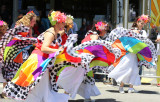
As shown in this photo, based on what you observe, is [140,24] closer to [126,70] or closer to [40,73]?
[126,70]

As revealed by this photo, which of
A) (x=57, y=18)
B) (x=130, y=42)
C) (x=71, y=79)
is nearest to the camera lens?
(x=57, y=18)

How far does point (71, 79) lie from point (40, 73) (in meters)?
1.32

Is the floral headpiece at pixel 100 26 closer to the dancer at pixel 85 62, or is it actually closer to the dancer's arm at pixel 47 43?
the dancer at pixel 85 62

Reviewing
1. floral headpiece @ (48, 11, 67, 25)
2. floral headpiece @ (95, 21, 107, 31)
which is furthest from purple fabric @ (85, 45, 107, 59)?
floral headpiece @ (48, 11, 67, 25)

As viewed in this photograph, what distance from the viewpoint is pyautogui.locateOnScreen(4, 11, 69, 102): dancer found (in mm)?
6375

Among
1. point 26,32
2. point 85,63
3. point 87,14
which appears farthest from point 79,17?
point 85,63

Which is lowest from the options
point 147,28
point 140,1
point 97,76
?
point 97,76

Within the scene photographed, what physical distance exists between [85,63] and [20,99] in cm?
123

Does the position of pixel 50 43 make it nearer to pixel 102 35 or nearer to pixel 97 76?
pixel 102 35

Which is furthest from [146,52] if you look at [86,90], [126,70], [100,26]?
[86,90]

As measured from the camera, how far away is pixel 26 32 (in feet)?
26.6

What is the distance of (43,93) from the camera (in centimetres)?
663

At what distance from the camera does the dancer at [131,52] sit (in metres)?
9.45

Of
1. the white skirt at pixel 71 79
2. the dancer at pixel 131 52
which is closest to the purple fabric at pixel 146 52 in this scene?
the dancer at pixel 131 52
